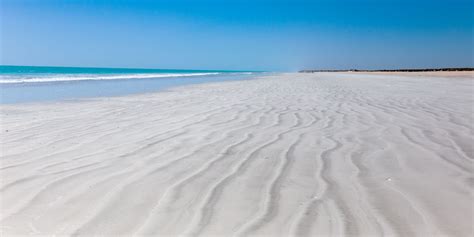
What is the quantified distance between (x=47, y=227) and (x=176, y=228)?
0.67 metres

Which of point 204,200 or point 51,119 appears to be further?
point 51,119

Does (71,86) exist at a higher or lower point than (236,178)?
lower

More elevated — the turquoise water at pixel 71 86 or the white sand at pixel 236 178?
the white sand at pixel 236 178

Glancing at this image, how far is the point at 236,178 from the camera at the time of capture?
3053 millimetres

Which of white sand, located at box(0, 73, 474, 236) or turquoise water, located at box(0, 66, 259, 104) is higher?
white sand, located at box(0, 73, 474, 236)

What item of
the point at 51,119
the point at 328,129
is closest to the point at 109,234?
the point at 328,129

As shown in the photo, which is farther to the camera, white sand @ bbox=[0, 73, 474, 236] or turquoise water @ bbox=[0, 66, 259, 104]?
turquoise water @ bbox=[0, 66, 259, 104]

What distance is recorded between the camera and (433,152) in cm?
400

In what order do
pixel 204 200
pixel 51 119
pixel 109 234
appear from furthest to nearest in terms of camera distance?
pixel 51 119 → pixel 204 200 → pixel 109 234

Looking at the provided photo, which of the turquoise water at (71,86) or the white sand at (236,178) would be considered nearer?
the white sand at (236,178)

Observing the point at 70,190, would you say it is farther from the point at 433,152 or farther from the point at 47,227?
the point at 433,152

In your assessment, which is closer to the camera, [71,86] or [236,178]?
[236,178]

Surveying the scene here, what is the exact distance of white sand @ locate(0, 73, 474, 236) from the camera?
2.21 metres

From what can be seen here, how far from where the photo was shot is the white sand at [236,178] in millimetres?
2213
